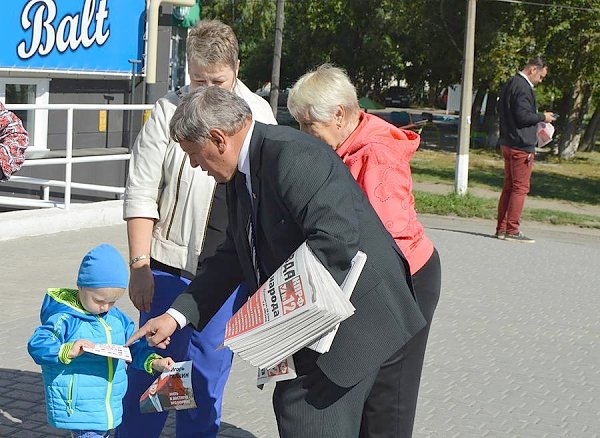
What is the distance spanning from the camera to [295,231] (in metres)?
2.94

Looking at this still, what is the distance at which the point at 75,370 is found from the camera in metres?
3.74

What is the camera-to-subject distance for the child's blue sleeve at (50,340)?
11.9 ft

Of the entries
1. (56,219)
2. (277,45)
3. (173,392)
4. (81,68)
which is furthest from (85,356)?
(277,45)

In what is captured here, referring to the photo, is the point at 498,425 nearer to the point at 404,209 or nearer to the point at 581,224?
the point at 404,209

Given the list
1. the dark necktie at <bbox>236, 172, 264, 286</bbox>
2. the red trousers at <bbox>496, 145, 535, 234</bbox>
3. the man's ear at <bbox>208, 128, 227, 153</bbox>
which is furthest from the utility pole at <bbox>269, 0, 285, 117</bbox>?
the man's ear at <bbox>208, 128, 227, 153</bbox>

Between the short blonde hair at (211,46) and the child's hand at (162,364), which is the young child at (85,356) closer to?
the child's hand at (162,364)

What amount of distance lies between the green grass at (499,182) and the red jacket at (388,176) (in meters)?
11.1

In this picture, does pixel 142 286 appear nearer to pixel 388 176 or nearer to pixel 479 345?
pixel 388 176

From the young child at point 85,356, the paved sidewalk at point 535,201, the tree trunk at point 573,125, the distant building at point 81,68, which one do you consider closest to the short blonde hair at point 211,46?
the young child at point 85,356

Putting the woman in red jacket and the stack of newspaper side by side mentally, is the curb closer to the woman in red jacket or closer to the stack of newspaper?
the woman in red jacket

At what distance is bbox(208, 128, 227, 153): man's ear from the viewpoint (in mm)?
2918

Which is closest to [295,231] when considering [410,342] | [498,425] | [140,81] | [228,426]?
[410,342]

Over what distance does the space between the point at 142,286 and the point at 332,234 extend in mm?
1377

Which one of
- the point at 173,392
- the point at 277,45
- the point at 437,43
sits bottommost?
the point at 173,392
